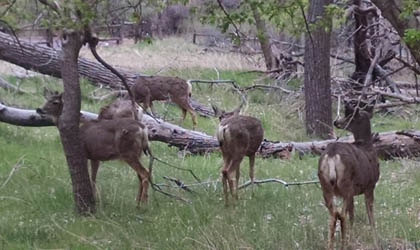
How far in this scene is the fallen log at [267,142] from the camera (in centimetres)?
1145

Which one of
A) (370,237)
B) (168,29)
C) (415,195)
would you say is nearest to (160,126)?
(415,195)

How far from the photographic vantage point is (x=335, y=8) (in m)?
6.23

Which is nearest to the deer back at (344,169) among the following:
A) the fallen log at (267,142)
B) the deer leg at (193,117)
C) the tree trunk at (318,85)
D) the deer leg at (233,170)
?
the deer leg at (233,170)

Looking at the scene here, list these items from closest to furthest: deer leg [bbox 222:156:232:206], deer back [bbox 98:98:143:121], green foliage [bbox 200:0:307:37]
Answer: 1. green foliage [bbox 200:0:307:37]
2. deer leg [bbox 222:156:232:206]
3. deer back [bbox 98:98:143:121]

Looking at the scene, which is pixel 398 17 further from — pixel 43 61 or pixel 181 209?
pixel 43 61

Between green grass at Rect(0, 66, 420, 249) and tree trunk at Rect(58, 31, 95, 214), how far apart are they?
13.2 inches

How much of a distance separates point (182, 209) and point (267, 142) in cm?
436

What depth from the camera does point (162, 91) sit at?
50.5ft

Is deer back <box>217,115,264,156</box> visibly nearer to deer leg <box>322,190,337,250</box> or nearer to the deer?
the deer

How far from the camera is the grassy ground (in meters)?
6.85

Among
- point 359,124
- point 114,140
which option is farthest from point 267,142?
point 359,124

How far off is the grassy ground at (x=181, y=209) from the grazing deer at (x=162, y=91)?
2.89 m

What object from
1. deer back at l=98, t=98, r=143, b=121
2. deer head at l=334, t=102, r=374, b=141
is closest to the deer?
deer back at l=98, t=98, r=143, b=121

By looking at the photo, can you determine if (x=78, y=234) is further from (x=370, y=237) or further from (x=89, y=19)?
(x=370, y=237)
